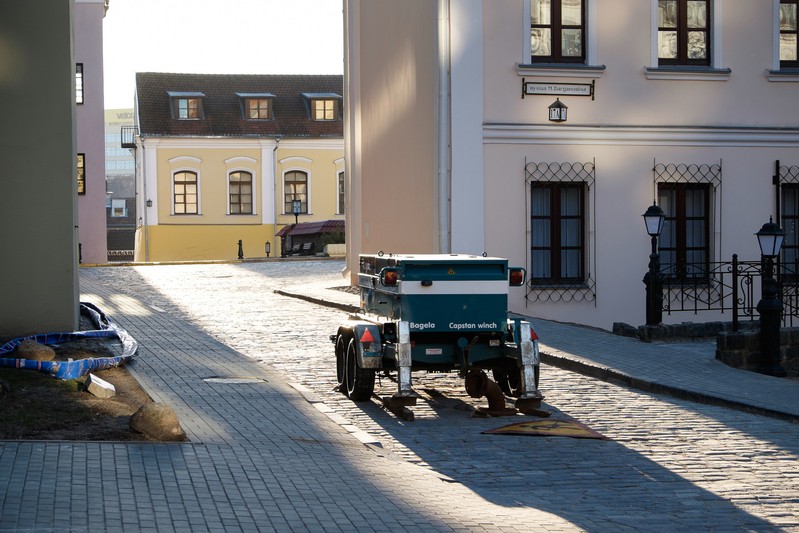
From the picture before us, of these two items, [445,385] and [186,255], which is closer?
[445,385]

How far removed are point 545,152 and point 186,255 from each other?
43.7m

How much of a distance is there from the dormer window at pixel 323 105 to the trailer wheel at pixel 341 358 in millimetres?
52496

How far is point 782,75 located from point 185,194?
146 feet

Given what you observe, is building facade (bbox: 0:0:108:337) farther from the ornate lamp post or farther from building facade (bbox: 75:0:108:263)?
building facade (bbox: 75:0:108:263)

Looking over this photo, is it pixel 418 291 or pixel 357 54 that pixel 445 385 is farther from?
pixel 357 54

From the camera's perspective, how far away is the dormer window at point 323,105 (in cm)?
6469

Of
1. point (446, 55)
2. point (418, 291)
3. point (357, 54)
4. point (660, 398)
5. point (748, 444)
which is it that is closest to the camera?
point (748, 444)

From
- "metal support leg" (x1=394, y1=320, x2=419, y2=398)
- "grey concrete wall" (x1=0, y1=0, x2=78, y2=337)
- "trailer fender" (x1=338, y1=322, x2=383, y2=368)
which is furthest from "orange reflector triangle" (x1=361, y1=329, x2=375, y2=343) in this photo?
"grey concrete wall" (x1=0, y1=0, x2=78, y2=337)

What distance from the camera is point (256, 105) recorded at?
211ft

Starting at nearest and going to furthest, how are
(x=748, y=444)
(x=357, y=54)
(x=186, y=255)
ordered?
(x=748, y=444) < (x=357, y=54) < (x=186, y=255)

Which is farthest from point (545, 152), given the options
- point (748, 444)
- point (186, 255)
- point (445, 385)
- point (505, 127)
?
point (186, 255)

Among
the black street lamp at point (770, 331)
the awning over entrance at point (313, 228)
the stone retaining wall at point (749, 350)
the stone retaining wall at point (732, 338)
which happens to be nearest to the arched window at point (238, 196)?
the awning over entrance at point (313, 228)

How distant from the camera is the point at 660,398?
1267 centimetres

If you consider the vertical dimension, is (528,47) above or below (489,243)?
above
